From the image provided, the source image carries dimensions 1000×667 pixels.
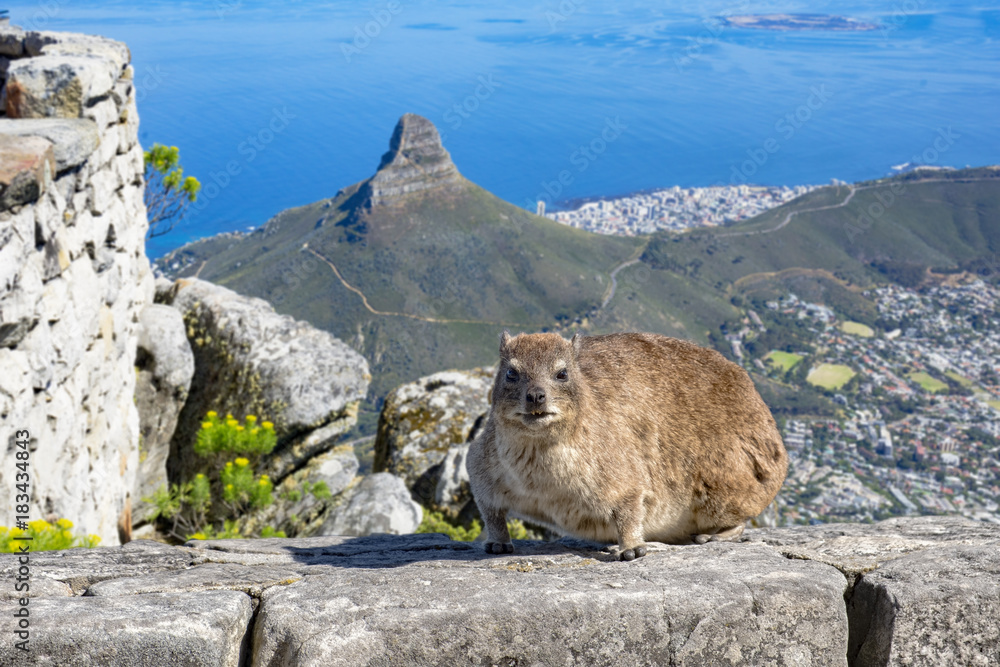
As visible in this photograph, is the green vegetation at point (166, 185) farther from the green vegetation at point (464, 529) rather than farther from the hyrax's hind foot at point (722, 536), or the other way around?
the hyrax's hind foot at point (722, 536)

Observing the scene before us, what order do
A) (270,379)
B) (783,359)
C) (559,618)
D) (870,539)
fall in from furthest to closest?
(783,359) < (270,379) < (870,539) < (559,618)

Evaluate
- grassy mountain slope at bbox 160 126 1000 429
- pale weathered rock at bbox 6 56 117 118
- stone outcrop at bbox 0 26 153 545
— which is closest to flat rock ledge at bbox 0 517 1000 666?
stone outcrop at bbox 0 26 153 545

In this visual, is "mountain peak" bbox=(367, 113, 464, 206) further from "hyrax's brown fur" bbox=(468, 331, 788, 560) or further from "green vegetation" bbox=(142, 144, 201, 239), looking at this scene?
"hyrax's brown fur" bbox=(468, 331, 788, 560)

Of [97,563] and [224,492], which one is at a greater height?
[97,563]

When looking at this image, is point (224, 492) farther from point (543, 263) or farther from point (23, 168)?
point (543, 263)

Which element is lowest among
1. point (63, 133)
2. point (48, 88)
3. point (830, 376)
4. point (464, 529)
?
point (830, 376)

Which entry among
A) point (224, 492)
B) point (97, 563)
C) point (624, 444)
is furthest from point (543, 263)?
point (97, 563)

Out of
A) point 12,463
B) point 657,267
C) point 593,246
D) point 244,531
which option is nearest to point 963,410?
point 657,267

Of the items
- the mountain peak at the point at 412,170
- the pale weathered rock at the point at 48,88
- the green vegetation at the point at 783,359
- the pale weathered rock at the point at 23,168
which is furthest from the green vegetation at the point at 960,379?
the pale weathered rock at the point at 23,168
